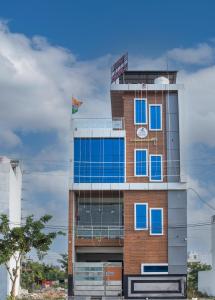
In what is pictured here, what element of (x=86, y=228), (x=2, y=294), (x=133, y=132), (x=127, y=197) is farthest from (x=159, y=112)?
(x=2, y=294)

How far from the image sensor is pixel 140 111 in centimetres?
4691

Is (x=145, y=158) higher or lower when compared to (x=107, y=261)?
higher

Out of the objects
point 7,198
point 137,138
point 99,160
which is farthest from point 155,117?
point 7,198

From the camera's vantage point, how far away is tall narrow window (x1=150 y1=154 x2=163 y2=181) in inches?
1800

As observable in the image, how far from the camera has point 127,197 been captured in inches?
1790

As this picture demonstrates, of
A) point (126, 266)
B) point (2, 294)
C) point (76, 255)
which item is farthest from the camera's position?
point (76, 255)

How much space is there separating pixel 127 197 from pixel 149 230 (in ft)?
9.59

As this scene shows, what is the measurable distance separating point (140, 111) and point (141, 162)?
3.98m

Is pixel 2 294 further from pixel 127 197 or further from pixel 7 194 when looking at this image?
pixel 127 197

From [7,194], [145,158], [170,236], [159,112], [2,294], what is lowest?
[2,294]

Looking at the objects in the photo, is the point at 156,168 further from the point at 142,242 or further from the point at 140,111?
the point at 142,242

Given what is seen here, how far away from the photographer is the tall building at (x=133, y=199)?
146ft

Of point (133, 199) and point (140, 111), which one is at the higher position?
point (140, 111)

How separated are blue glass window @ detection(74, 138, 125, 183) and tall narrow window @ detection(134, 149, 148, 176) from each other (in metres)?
0.98
